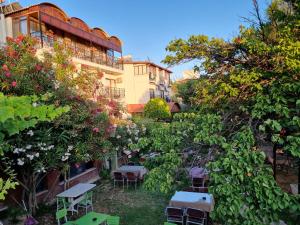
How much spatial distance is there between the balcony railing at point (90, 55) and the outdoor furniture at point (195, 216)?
481 inches

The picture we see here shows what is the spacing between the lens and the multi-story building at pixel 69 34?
14209 millimetres

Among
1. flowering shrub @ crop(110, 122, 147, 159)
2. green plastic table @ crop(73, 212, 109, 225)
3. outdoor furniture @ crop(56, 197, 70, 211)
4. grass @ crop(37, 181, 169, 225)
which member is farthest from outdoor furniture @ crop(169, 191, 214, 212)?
flowering shrub @ crop(110, 122, 147, 159)

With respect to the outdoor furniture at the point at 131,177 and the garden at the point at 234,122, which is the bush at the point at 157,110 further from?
the garden at the point at 234,122

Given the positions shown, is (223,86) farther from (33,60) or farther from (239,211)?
(33,60)

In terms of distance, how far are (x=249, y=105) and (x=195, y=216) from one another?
5143mm

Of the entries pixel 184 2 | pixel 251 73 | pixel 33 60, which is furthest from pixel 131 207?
pixel 184 2

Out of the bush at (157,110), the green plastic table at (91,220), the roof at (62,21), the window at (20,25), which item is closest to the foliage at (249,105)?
the green plastic table at (91,220)

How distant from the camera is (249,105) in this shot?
463cm

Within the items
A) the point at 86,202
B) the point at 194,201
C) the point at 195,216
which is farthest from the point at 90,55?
the point at 195,216

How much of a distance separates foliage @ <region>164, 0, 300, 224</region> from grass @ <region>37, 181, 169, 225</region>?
5884mm

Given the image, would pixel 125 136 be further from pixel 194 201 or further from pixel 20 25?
pixel 20 25

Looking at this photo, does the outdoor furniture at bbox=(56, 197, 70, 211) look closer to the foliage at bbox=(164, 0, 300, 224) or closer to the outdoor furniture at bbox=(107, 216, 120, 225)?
the outdoor furniture at bbox=(107, 216, 120, 225)

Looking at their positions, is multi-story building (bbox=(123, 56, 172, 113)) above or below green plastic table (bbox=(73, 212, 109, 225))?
above

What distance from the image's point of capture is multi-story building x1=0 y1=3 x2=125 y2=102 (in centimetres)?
1421
